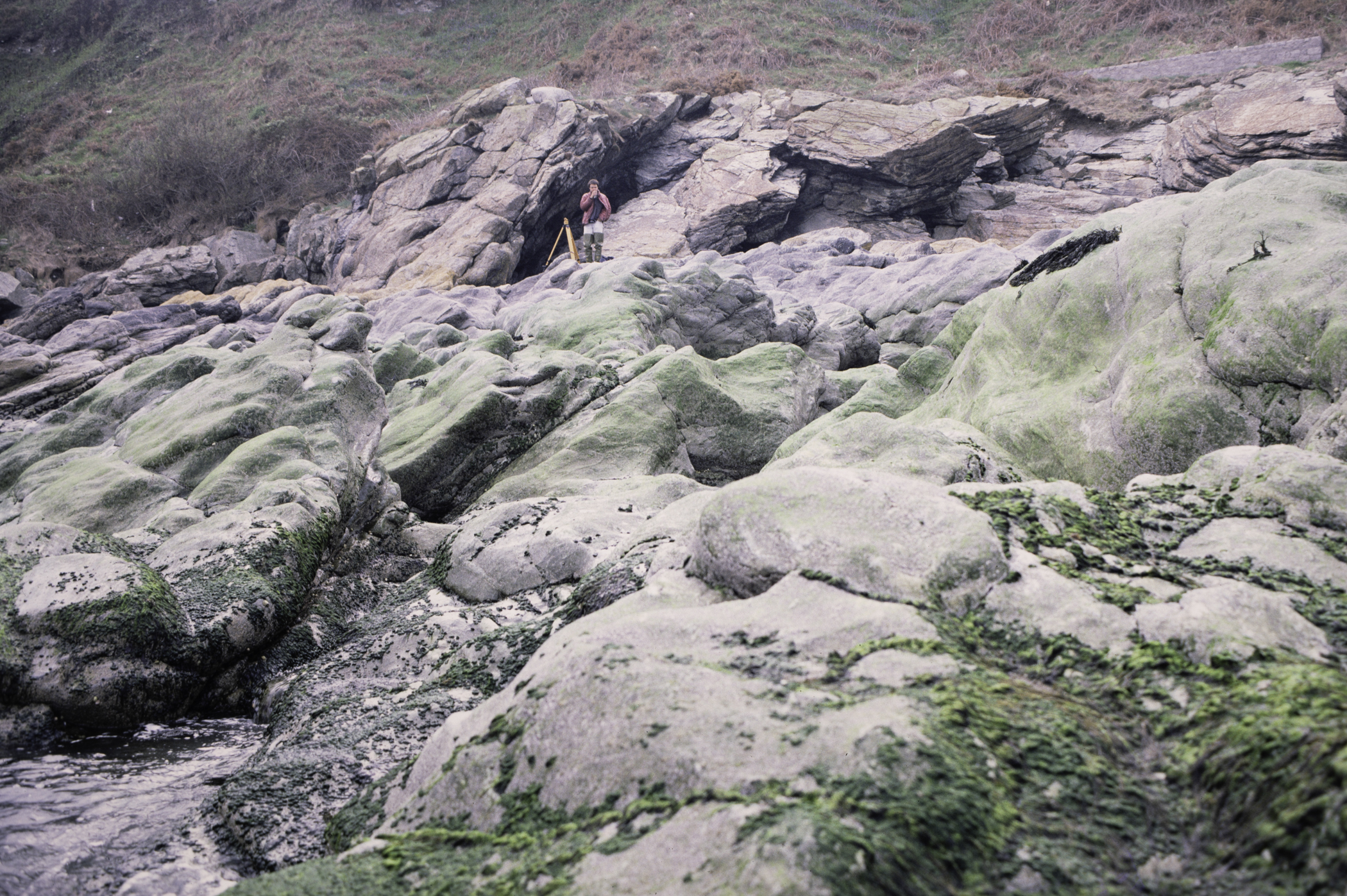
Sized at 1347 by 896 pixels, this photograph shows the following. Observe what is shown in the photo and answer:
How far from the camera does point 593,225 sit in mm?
40281

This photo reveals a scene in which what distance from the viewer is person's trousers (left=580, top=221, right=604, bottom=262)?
40.3 m

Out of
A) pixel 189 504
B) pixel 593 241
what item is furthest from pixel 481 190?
pixel 189 504

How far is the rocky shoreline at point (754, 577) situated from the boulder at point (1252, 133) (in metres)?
23.2

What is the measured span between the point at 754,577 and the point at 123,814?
5.97 m

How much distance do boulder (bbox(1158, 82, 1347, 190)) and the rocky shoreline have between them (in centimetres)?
2325

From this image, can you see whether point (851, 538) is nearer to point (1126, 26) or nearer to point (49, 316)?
point (49, 316)

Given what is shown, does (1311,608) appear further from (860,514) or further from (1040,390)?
(1040,390)

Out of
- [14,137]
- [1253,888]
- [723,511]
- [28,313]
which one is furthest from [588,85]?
[1253,888]

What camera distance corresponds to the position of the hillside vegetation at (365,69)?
5678 cm

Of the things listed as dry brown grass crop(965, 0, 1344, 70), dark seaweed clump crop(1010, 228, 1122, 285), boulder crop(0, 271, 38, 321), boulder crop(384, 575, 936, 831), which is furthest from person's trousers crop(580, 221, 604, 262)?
dry brown grass crop(965, 0, 1344, 70)

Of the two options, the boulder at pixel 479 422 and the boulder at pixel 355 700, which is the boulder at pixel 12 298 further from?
the boulder at pixel 355 700

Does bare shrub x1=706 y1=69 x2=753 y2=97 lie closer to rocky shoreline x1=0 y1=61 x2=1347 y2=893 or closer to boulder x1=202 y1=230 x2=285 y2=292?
boulder x1=202 y1=230 x2=285 y2=292

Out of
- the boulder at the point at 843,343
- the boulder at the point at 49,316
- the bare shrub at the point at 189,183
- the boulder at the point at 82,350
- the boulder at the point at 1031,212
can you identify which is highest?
the bare shrub at the point at 189,183

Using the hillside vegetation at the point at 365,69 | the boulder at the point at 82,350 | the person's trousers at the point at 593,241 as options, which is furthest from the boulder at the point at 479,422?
the hillside vegetation at the point at 365,69
